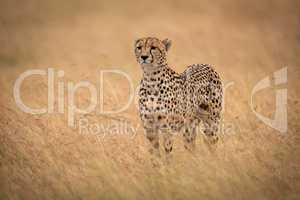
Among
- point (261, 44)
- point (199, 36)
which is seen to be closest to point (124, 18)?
point (199, 36)

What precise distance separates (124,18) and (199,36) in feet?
12.1

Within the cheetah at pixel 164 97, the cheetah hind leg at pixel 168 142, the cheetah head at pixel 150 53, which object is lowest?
the cheetah hind leg at pixel 168 142

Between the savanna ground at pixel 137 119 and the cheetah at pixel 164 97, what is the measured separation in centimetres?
21

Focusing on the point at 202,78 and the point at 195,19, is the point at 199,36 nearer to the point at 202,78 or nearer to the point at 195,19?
the point at 195,19

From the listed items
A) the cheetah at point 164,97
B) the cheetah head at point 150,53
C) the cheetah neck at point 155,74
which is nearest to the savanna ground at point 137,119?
the cheetah at point 164,97

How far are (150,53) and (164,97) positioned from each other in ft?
1.55

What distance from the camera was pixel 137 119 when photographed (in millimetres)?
8055

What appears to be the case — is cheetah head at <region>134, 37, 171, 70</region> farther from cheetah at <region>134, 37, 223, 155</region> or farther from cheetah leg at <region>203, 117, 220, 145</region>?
cheetah leg at <region>203, 117, 220, 145</region>

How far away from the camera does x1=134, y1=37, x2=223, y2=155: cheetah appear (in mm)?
6629

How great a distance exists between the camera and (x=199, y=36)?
12.3 m

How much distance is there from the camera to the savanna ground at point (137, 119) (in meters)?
5.91

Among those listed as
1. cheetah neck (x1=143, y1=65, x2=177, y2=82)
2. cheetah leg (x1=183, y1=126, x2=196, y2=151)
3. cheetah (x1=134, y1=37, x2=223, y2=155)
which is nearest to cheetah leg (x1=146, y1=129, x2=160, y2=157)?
cheetah (x1=134, y1=37, x2=223, y2=155)

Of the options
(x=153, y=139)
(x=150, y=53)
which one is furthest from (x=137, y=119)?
(x=150, y=53)

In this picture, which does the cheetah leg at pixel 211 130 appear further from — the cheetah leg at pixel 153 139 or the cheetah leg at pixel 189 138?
the cheetah leg at pixel 153 139
